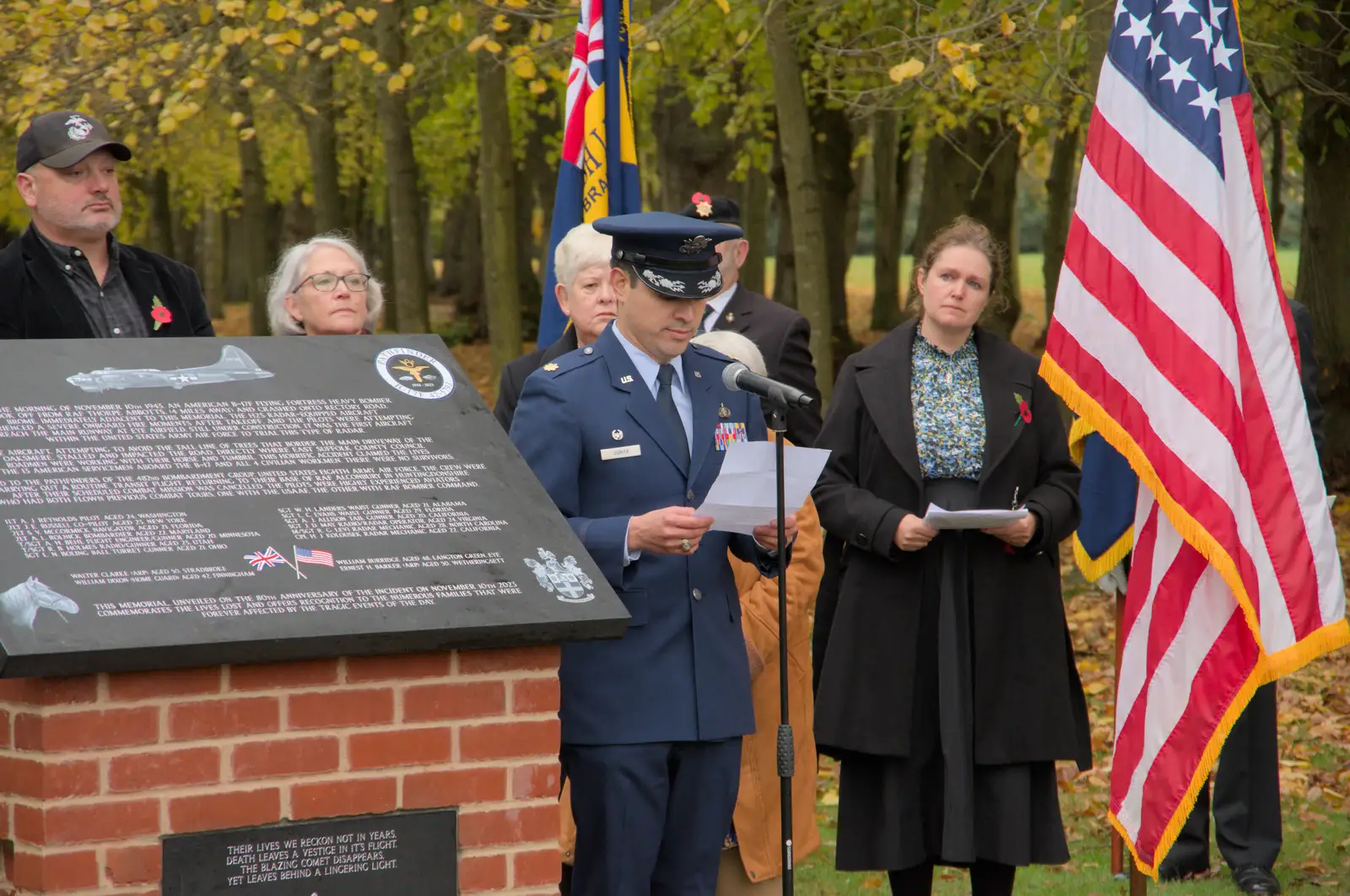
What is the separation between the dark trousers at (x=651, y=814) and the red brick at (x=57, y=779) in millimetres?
1171

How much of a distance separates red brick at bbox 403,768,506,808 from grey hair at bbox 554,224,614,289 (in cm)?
206

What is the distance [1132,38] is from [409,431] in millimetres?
2761

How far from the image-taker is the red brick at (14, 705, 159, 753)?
10.2 ft

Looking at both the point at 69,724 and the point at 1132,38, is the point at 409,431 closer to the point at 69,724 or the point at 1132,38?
the point at 69,724

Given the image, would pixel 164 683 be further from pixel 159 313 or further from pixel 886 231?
pixel 886 231

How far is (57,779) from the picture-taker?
10.3 feet

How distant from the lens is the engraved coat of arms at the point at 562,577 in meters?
3.51

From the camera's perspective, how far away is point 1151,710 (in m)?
5.05

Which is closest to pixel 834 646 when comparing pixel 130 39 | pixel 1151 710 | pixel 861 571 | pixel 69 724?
pixel 861 571

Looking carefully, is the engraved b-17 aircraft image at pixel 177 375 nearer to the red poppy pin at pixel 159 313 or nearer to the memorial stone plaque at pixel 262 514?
the memorial stone plaque at pixel 262 514

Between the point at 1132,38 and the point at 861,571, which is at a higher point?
the point at 1132,38

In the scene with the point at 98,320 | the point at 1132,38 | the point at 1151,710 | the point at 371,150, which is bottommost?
the point at 1151,710

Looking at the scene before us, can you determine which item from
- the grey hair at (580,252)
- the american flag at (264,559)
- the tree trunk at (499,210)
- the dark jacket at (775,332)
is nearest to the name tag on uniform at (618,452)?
the american flag at (264,559)

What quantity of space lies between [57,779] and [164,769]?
0.63ft
